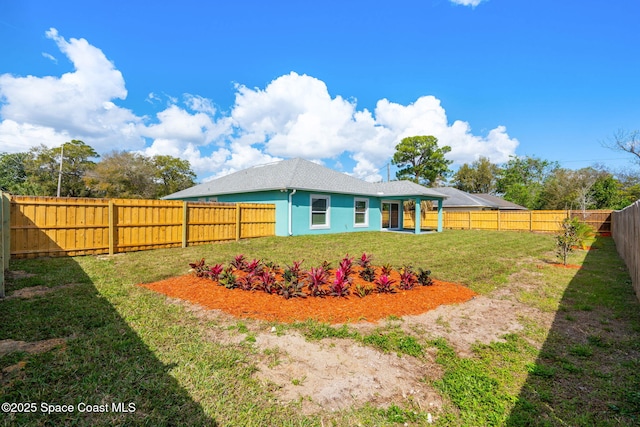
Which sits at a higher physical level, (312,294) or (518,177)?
(518,177)

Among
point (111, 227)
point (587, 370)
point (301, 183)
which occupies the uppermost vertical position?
point (301, 183)

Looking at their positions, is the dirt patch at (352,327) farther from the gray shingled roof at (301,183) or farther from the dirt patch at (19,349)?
the gray shingled roof at (301,183)

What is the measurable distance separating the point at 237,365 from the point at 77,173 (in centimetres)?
4173

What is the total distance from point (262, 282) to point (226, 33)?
10.6 meters

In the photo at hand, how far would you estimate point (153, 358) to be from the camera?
2.88 meters

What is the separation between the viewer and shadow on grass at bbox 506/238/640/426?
2.27m

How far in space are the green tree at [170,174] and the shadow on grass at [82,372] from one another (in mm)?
36993

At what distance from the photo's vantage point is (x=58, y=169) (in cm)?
3291

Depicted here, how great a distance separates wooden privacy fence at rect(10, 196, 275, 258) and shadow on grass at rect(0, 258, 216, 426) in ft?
15.8

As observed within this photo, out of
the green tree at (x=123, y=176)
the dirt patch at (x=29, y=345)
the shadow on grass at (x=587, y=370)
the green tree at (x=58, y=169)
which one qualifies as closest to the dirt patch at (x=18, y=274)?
the dirt patch at (x=29, y=345)

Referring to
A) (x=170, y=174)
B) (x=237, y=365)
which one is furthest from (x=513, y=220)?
(x=170, y=174)

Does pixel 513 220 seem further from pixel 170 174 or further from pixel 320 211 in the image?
pixel 170 174

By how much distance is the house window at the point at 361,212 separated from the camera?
17547mm

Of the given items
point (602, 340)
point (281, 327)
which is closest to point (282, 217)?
point (281, 327)
